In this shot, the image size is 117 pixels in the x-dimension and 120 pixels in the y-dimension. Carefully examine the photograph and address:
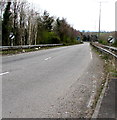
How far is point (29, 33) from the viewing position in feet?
197

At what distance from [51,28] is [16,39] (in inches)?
1716

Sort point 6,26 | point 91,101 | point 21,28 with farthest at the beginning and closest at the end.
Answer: point 21,28 → point 6,26 → point 91,101

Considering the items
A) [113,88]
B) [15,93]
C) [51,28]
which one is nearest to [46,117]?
[15,93]

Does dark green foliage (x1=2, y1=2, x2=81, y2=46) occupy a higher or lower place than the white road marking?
higher

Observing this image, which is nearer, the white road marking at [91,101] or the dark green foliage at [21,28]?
the white road marking at [91,101]

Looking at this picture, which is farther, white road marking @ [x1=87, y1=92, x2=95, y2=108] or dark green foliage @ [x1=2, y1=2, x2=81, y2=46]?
dark green foliage @ [x1=2, y1=2, x2=81, y2=46]

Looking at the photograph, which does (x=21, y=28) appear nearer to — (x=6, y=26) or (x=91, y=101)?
(x=6, y=26)

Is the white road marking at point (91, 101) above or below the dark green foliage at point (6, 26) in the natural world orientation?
below

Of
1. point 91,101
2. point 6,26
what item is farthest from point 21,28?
point 91,101

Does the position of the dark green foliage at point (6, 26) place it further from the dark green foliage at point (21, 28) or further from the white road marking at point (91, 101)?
the white road marking at point (91, 101)

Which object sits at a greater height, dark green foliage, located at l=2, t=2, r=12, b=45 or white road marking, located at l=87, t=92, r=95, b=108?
dark green foliage, located at l=2, t=2, r=12, b=45

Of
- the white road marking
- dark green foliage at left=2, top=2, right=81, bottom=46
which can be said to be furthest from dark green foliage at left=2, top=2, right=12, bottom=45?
the white road marking

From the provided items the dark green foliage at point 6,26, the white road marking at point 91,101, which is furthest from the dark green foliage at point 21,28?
the white road marking at point 91,101

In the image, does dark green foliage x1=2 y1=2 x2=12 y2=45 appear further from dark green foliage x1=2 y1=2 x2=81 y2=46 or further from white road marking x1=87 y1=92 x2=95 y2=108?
white road marking x1=87 y1=92 x2=95 y2=108
